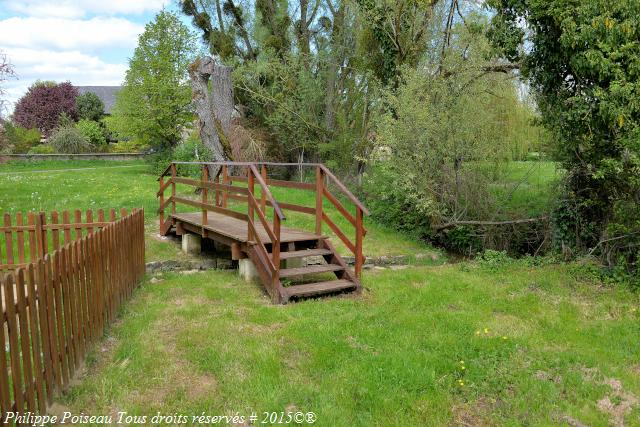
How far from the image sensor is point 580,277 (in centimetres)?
811

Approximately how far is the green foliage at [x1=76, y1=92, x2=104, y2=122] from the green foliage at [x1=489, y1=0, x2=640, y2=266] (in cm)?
4303

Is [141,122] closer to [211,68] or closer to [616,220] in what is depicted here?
[211,68]

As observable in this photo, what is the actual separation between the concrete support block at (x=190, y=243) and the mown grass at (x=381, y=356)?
2.58 meters

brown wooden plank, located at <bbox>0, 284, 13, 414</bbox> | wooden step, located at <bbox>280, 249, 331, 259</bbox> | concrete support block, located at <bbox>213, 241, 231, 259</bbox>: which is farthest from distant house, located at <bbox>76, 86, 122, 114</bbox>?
brown wooden plank, located at <bbox>0, 284, 13, 414</bbox>

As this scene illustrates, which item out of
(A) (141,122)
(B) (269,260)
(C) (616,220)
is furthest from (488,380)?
(A) (141,122)

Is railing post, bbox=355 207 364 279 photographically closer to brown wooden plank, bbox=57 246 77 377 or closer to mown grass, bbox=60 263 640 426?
mown grass, bbox=60 263 640 426

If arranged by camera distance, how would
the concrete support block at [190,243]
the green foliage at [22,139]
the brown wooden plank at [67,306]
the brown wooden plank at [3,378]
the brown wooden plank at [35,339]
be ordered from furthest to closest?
the green foliage at [22,139] → the concrete support block at [190,243] → the brown wooden plank at [67,306] → the brown wooden plank at [35,339] → the brown wooden plank at [3,378]

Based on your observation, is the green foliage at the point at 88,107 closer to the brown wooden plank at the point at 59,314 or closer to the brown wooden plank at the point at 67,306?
the brown wooden plank at the point at 67,306

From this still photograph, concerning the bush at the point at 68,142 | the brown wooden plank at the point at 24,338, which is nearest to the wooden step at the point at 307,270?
the brown wooden plank at the point at 24,338

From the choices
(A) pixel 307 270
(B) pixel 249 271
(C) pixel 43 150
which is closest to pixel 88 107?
(C) pixel 43 150

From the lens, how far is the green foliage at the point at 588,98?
7219 millimetres

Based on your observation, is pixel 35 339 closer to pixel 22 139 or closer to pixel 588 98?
pixel 588 98

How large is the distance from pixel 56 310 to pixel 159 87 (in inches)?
850

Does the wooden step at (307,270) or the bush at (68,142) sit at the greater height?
the bush at (68,142)
